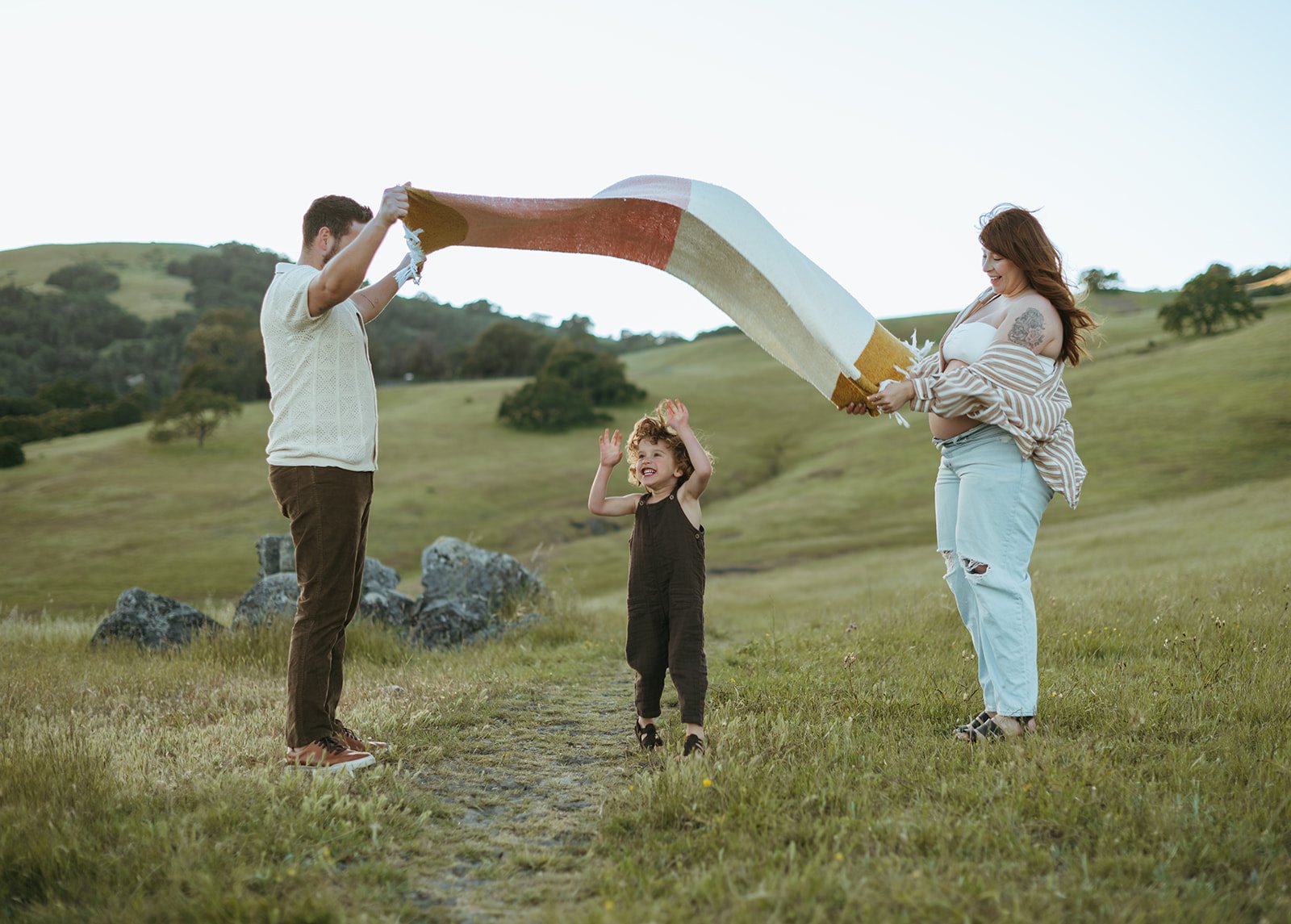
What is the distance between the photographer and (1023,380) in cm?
564

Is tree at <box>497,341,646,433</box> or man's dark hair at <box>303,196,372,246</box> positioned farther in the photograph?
tree at <box>497,341,646,433</box>

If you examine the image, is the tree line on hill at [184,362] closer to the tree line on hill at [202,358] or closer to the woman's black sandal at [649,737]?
the tree line on hill at [202,358]

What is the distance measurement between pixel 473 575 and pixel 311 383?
29.4ft

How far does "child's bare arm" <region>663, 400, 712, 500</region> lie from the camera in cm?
583

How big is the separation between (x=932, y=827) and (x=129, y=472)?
205 ft

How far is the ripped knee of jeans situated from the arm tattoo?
1348 mm

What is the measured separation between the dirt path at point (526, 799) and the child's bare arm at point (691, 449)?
5.74 feet

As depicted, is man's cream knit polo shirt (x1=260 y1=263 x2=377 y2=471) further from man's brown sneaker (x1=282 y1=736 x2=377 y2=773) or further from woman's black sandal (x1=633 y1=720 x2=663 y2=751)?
woman's black sandal (x1=633 y1=720 x2=663 y2=751)

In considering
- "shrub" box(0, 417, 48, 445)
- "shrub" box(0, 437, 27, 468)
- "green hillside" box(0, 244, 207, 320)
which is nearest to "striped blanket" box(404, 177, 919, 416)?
"shrub" box(0, 437, 27, 468)

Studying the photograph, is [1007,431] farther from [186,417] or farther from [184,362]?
[184,362]

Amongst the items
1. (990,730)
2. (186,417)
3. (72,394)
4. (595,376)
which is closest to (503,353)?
(595,376)

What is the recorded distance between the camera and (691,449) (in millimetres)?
5902

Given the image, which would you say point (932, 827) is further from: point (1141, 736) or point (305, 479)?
point (305, 479)

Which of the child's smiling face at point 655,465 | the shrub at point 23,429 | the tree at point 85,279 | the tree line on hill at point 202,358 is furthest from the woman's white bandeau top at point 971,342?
the tree at point 85,279
